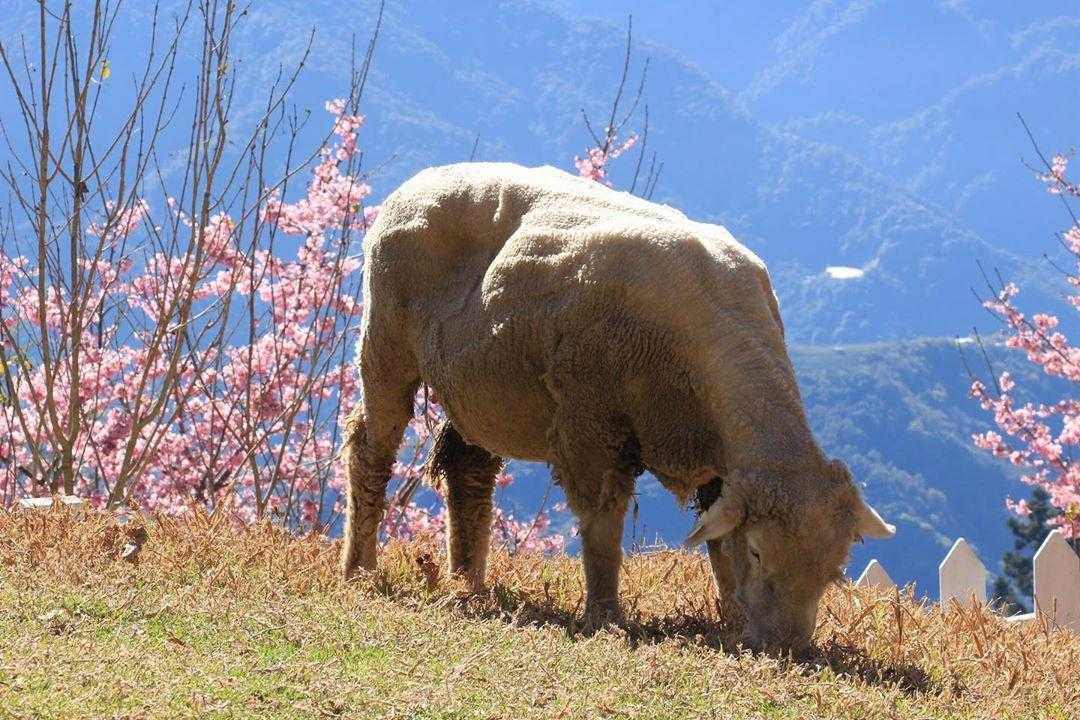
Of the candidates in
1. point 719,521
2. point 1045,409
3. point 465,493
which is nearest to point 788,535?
point 719,521

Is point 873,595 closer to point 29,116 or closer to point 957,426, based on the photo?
point 29,116

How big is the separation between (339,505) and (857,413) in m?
107

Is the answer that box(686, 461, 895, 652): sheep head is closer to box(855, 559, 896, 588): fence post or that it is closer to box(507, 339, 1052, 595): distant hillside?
box(855, 559, 896, 588): fence post

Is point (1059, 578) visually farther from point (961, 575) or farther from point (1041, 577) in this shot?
point (961, 575)

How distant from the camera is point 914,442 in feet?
388

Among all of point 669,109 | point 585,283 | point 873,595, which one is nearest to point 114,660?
point 585,283

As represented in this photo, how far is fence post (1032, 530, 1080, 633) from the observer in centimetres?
898

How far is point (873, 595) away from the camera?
23.7ft

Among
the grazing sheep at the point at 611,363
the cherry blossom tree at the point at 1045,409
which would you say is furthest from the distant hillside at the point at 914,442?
the grazing sheep at the point at 611,363

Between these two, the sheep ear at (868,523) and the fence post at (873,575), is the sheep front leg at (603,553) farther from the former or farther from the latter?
the fence post at (873,575)

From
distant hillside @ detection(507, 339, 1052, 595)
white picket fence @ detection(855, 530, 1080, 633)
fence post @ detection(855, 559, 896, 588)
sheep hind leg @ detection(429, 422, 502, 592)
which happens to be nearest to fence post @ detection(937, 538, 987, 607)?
white picket fence @ detection(855, 530, 1080, 633)

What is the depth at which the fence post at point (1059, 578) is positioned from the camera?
8.98 metres

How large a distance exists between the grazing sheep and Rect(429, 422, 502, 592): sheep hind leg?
34 cm

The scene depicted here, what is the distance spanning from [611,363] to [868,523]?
115cm
